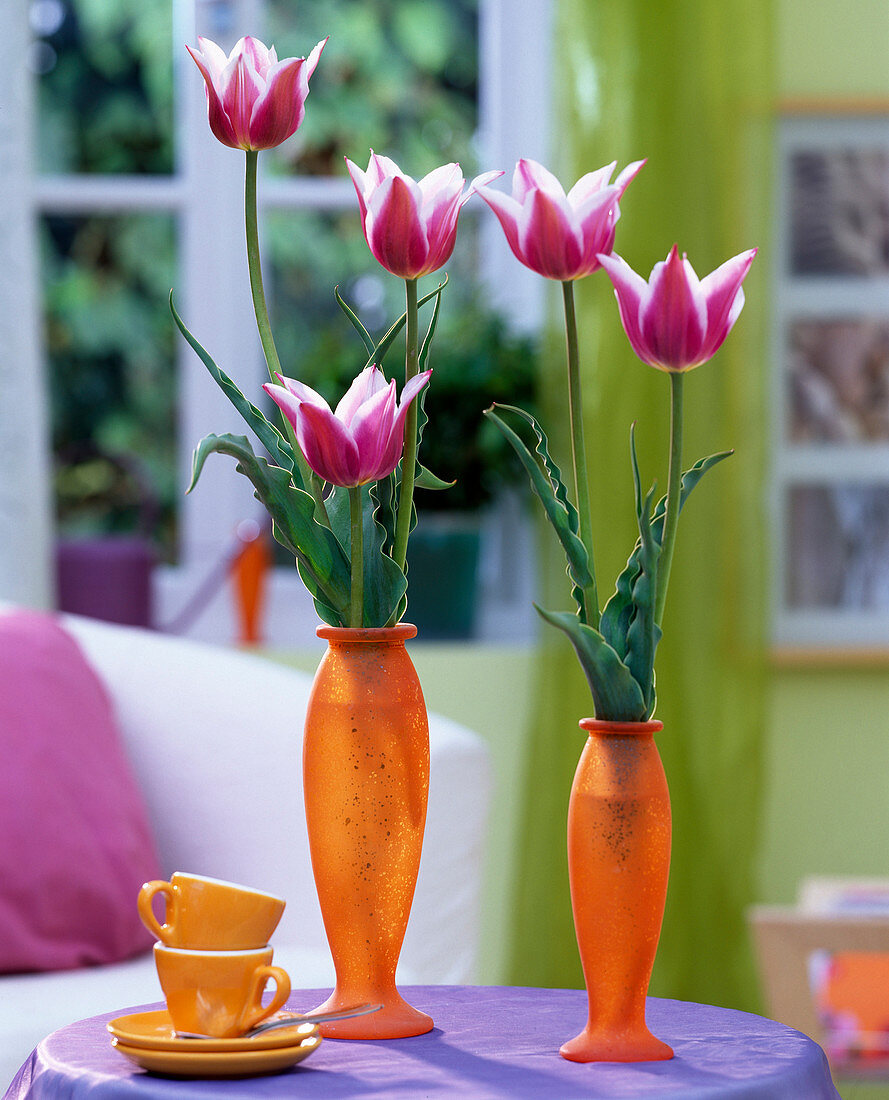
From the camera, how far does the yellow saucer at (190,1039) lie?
729 millimetres

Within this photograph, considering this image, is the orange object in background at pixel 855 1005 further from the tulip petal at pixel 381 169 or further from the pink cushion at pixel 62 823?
the tulip petal at pixel 381 169

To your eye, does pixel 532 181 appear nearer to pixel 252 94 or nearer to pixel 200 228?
pixel 252 94

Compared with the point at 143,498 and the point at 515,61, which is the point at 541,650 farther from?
the point at 515,61

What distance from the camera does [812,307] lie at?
2703 mm

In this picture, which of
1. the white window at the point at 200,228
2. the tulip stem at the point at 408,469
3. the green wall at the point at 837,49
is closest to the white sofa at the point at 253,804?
the tulip stem at the point at 408,469

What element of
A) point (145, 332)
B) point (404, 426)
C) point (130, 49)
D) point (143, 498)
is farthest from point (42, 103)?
point (404, 426)

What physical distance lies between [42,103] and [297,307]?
64 centimetres

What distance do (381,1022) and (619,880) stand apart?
17 centimetres

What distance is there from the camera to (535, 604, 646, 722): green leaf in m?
0.75

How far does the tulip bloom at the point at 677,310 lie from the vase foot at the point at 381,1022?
393 millimetres

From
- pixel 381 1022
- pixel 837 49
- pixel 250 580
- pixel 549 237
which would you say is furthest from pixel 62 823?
pixel 837 49

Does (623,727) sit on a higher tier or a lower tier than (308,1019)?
higher

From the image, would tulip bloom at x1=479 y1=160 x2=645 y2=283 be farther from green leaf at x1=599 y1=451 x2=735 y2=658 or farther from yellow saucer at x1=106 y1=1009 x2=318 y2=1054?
yellow saucer at x1=106 y1=1009 x2=318 y2=1054

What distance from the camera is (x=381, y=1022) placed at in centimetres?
83
